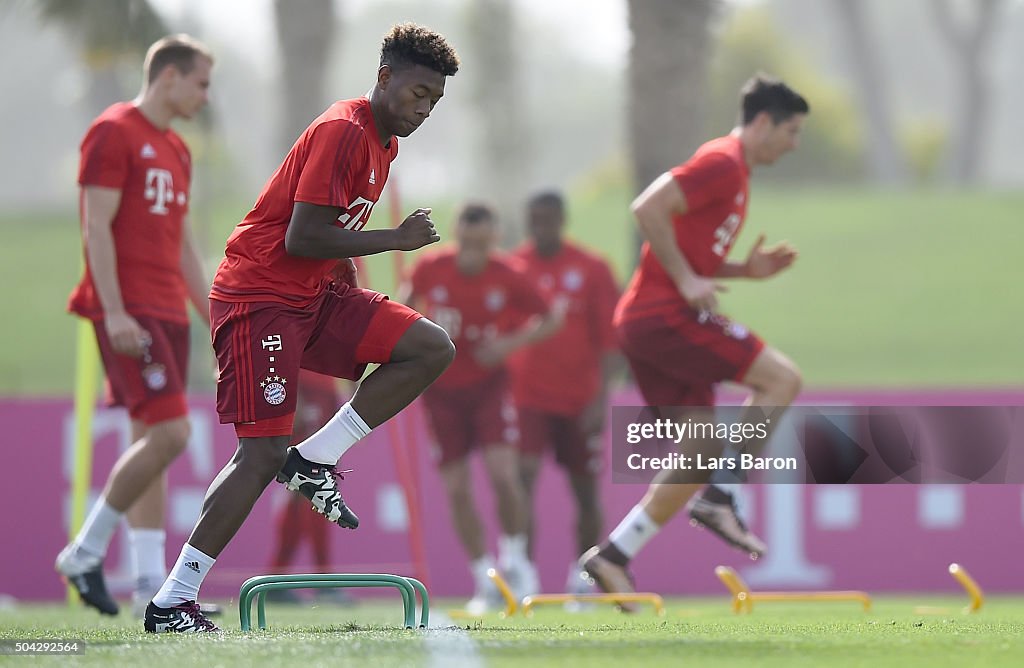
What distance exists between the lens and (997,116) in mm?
106500

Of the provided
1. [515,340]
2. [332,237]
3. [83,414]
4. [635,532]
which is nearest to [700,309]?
[635,532]

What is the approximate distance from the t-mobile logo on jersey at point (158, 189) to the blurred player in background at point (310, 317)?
1622 mm

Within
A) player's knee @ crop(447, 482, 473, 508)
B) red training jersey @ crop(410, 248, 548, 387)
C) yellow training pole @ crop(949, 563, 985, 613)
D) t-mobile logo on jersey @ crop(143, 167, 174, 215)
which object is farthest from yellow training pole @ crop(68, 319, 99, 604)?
yellow training pole @ crop(949, 563, 985, 613)

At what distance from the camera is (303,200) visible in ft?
17.9

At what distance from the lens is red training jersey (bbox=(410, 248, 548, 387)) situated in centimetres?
993

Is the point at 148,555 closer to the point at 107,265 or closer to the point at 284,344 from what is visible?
the point at 107,265

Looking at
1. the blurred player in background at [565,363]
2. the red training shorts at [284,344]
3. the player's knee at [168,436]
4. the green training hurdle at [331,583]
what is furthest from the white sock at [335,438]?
Answer: the blurred player in background at [565,363]

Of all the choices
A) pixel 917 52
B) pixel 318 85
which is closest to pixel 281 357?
pixel 318 85

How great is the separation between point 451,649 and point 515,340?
5.11 metres

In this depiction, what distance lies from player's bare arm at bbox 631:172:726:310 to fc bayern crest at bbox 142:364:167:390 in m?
2.29

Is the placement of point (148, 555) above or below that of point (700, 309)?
below

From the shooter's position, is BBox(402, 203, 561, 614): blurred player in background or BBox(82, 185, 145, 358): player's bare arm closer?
BBox(82, 185, 145, 358): player's bare arm

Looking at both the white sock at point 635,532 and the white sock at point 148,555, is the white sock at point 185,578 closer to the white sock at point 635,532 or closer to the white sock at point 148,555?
the white sock at point 148,555

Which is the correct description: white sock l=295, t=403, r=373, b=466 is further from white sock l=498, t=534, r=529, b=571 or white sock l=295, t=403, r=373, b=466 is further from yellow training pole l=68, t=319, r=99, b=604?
white sock l=498, t=534, r=529, b=571
